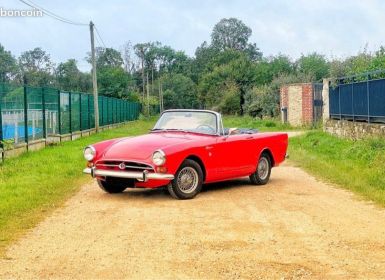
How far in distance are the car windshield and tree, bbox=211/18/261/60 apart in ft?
319

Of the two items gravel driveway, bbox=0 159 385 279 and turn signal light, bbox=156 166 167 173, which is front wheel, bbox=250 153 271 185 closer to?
gravel driveway, bbox=0 159 385 279

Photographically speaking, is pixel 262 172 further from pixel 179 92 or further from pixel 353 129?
pixel 179 92

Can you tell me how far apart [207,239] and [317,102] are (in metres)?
29.0

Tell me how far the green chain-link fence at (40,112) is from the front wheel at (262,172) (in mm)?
7457

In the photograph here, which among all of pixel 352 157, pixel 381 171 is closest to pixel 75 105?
pixel 352 157

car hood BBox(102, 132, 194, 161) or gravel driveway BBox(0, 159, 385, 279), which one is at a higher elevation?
car hood BBox(102, 132, 194, 161)

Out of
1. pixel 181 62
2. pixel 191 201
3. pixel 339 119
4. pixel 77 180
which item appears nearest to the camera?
pixel 191 201

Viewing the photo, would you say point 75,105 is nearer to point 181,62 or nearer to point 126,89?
point 126,89

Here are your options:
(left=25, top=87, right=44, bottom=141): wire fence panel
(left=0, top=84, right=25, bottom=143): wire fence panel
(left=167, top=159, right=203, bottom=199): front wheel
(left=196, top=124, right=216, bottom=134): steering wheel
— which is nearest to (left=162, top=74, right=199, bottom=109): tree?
(left=25, top=87, right=44, bottom=141): wire fence panel

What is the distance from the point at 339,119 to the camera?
23359 millimetres

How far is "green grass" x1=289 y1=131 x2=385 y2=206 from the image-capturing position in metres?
10.8

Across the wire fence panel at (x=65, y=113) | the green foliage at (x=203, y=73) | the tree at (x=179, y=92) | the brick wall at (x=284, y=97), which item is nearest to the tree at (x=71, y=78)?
the green foliage at (x=203, y=73)

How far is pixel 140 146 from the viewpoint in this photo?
9406mm

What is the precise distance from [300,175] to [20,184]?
18.4ft
